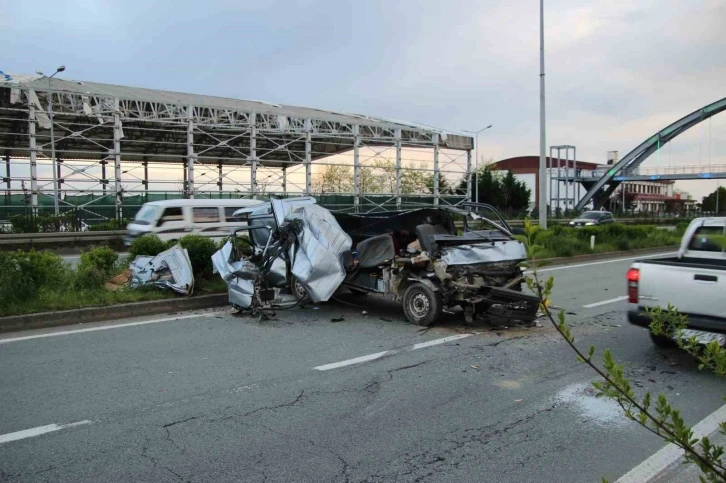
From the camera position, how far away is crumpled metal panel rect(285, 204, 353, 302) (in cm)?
894

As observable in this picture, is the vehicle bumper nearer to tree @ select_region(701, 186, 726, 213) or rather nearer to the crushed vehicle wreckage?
the crushed vehicle wreckage

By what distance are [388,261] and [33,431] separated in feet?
18.2

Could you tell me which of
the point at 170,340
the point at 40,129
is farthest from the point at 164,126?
the point at 170,340

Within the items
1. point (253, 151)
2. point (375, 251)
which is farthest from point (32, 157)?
point (375, 251)

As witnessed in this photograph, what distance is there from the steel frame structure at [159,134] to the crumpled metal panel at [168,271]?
599 inches

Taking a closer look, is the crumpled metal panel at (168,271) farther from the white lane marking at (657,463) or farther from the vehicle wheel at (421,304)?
the white lane marking at (657,463)

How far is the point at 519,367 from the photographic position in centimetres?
643

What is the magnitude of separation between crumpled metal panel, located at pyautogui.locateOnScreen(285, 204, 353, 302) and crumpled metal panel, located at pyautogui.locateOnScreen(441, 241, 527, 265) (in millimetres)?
1819

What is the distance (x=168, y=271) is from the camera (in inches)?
404

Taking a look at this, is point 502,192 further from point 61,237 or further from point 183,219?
point 61,237

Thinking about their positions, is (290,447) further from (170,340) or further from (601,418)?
(170,340)

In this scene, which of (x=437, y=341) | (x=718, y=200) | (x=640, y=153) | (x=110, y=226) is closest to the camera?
(x=437, y=341)

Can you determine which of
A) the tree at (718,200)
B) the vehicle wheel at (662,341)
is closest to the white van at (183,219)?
the vehicle wheel at (662,341)

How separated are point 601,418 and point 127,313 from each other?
284 inches
